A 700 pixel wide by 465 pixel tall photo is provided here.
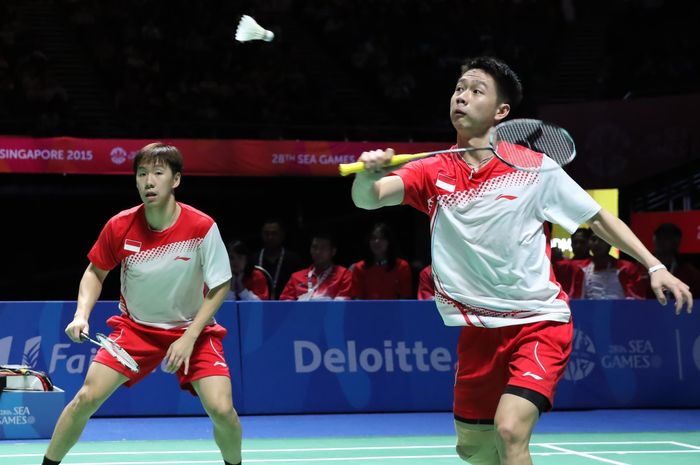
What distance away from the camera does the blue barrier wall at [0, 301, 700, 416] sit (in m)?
8.75

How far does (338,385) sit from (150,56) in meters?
7.02

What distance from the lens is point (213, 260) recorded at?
5258mm

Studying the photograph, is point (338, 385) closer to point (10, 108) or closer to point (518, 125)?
point (518, 125)

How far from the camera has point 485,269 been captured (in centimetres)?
411

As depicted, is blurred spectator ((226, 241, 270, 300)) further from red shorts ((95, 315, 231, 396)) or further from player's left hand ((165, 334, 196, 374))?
player's left hand ((165, 334, 196, 374))

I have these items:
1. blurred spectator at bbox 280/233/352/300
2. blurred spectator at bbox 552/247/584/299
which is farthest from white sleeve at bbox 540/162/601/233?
blurred spectator at bbox 552/247/584/299

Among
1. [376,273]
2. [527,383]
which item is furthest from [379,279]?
[527,383]

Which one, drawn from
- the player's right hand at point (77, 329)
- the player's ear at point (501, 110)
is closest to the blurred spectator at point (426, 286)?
the player's right hand at point (77, 329)

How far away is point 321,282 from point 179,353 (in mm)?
4458

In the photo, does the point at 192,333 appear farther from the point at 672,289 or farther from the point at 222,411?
the point at 672,289

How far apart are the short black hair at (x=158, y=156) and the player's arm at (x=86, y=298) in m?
0.57

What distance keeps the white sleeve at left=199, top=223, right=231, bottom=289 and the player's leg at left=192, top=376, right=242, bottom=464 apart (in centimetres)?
49

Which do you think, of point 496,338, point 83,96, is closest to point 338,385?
point 496,338

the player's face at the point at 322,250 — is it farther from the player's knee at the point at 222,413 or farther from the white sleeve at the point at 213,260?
the player's knee at the point at 222,413
